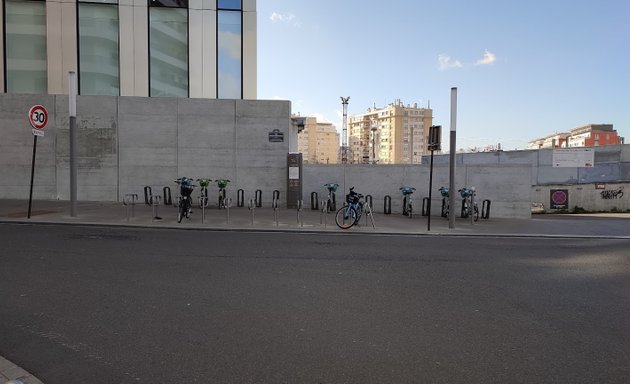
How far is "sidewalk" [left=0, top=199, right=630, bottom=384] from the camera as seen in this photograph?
13.1 m

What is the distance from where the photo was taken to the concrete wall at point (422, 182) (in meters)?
18.0

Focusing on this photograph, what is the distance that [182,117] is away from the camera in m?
19.3

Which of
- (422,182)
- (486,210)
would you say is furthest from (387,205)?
(486,210)

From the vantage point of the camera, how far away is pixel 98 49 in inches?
835

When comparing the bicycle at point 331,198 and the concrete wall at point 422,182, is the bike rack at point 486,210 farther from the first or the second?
the bicycle at point 331,198

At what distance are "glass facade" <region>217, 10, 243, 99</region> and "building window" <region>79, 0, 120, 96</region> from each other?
4.63m

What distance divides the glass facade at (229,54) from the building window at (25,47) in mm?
7821

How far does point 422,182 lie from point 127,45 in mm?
14583

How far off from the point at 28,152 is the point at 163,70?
22.2ft

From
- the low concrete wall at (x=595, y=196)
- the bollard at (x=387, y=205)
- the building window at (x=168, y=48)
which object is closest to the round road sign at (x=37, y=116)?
the building window at (x=168, y=48)

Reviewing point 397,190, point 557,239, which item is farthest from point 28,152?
point 557,239

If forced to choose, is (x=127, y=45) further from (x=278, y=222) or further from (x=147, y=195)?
(x=278, y=222)

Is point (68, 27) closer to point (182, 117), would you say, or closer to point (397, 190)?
point (182, 117)

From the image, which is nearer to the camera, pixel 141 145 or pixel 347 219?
pixel 347 219
